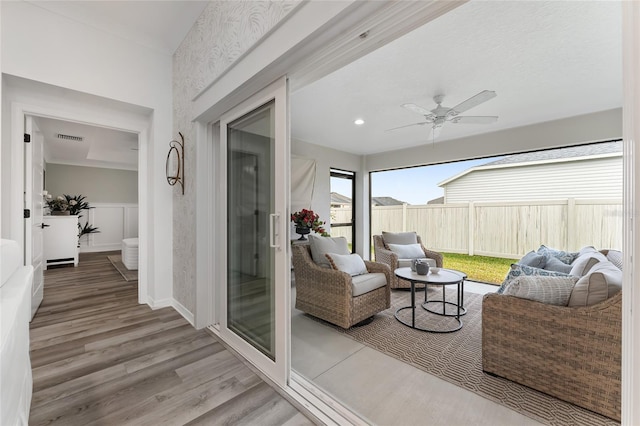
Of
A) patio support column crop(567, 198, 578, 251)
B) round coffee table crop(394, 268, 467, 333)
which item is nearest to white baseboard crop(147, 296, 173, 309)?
round coffee table crop(394, 268, 467, 333)

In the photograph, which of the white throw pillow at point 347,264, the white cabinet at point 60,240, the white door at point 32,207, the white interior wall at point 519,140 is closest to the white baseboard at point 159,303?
the white door at point 32,207

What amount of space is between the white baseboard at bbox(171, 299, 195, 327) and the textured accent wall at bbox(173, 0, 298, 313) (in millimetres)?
53

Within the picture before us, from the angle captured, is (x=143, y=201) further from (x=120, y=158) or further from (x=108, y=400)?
(x=120, y=158)

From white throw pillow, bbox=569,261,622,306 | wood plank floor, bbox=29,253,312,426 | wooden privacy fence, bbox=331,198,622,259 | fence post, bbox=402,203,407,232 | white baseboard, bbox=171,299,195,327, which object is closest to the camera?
wood plank floor, bbox=29,253,312,426

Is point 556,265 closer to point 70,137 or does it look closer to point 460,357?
point 460,357

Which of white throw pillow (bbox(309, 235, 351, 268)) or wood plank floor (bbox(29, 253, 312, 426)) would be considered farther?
white throw pillow (bbox(309, 235, 351, 268))

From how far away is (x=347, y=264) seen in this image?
2.86 m

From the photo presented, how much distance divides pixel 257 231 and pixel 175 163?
1629 millimetres

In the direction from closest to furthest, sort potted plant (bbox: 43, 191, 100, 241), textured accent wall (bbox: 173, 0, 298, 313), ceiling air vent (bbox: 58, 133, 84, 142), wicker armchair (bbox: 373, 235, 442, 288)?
textured accent wall (bbox: 173, 0, 298, 313), wicker armchair (bbox: 373, 235, 442, 288), ceiling air vent (bbox: 58, 133, 84, 142), potted plant (bbox: 43, 191, 100, 241)

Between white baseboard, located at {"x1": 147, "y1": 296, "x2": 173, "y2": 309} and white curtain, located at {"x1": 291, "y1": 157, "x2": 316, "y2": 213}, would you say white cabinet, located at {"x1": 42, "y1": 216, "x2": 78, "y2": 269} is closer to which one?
white baseboard, located at {"x1": 147, "y1": 296, "x2": 173, "y2": 309}

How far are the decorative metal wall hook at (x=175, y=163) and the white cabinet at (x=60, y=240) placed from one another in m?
3.98

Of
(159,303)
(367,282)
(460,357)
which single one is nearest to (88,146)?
(159,303)

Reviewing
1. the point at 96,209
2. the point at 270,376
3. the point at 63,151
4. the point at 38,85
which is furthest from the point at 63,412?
the point at 96,209

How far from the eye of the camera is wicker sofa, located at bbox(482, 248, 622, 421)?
4.89ft
